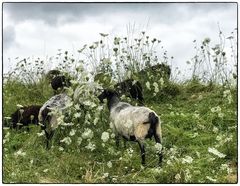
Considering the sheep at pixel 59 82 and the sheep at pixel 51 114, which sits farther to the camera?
the sheep at pixel 59 82

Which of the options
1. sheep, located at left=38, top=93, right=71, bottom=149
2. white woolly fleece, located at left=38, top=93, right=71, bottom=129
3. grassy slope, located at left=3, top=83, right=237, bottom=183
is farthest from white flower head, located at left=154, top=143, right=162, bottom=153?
white woolly fleece, located at left=38, top=93, right=71, bottom=129

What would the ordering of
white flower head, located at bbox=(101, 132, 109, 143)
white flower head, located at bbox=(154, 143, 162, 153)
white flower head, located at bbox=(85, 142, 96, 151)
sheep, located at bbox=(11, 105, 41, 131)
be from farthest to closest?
sheep, located at bbox=(11, 105, 41, 131) → white flower head, located at bbox=(85, 142, 96, 151) → white flower head, located at bbox=(101, 132, 109, 143) → white flower head, located at bbox=(154, 143, 162, 153)

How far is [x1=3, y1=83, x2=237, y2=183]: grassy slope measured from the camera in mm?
8391

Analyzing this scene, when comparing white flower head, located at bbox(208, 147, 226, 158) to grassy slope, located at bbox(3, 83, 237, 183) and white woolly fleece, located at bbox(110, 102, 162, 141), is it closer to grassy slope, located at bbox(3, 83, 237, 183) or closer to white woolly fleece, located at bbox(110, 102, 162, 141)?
grassy slope, located at bbox(3, 83, 237, 183)

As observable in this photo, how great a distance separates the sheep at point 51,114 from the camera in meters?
9.45

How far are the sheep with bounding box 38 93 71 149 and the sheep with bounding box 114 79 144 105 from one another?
1.71 meters

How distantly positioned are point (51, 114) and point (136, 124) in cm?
151

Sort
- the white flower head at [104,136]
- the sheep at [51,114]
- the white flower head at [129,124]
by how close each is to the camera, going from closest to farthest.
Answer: the white flower head at [129,124] → the white flower head at [104,136] → the sheep at [51,114]

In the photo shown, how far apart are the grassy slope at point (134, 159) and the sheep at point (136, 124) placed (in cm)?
25

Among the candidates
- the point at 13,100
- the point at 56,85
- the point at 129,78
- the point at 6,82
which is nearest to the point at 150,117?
the point at 56,85

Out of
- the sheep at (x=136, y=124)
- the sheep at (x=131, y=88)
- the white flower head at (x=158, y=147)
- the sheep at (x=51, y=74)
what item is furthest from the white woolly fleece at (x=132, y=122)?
the sheep at (x=51, y=74)

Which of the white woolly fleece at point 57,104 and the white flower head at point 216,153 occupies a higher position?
the white woolly fleece at point 57,104

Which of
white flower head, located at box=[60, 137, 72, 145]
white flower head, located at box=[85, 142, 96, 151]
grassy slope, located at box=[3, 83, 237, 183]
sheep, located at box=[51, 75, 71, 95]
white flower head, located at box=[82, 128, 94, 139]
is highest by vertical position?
sheep, located at box=[51, 75, 71, 95]

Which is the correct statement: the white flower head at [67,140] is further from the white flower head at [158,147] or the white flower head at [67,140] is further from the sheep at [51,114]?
the white flower head at [158,147]
